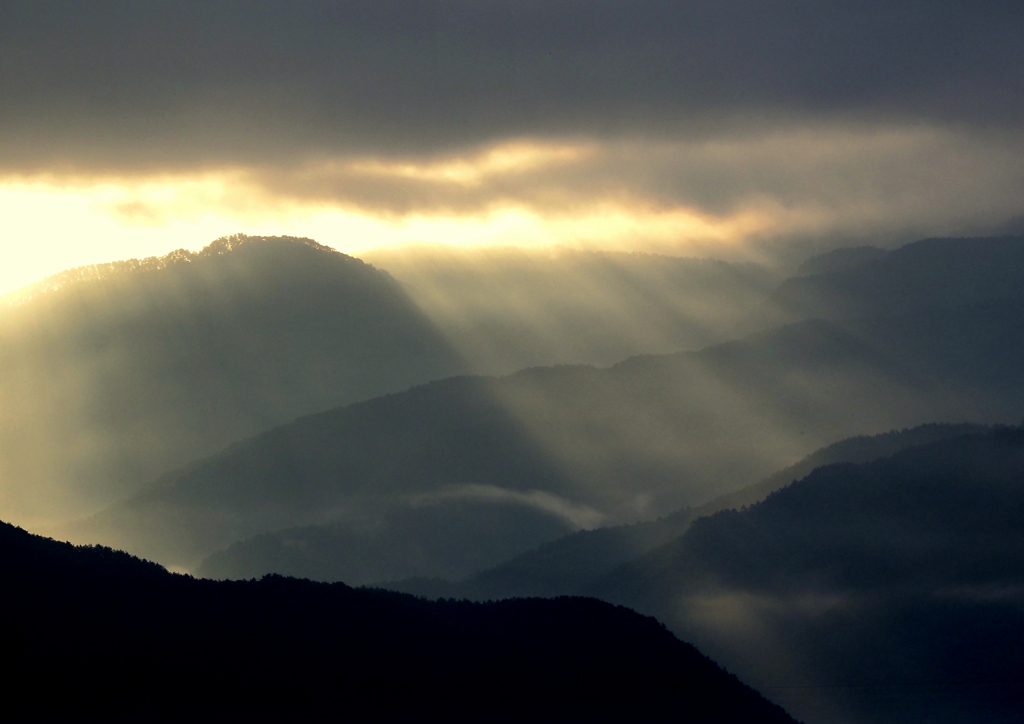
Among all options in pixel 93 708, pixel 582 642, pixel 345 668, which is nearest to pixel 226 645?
pixel 345 668

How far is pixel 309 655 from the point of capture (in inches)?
3728

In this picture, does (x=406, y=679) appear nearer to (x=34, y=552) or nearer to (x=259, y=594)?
(x=259, y=594)

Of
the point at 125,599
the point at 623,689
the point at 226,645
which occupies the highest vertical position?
the point at 125,599

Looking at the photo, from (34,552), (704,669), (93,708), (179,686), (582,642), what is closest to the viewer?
(93,708)

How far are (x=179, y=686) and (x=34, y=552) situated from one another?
28.4m

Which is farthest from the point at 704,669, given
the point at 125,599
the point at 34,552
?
the point at 34,552

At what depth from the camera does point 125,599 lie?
3834 inches

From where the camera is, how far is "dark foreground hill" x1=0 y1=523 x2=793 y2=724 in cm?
8044

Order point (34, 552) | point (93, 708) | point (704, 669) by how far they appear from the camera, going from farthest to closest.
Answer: point (704, 669), point (34, 552), point (93, 708)

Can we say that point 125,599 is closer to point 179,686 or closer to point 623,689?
point 179,686

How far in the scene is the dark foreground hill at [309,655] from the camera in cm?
8044

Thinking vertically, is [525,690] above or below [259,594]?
below

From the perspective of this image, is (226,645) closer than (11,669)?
No

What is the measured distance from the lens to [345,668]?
94.3 meters
